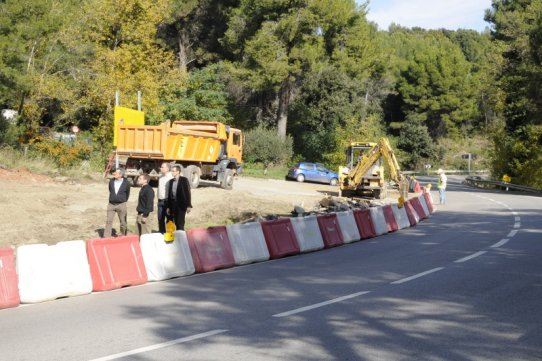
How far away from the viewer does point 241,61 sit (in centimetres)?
5381

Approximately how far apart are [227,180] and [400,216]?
12844mm

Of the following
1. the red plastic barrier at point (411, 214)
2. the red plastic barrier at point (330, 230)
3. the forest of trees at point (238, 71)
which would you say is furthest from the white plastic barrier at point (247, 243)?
the forest of trees at point (238, 71)

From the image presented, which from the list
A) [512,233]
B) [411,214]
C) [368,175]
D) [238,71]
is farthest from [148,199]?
[238,71]

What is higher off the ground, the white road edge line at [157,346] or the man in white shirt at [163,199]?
the man in white shirt at [163,199]

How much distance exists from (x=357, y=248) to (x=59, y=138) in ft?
81.7

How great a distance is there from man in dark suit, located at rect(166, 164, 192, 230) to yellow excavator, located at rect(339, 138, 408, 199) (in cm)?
1802

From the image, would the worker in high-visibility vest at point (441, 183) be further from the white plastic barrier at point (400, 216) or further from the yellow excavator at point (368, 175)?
the white plastic barrier at point (400, 216)

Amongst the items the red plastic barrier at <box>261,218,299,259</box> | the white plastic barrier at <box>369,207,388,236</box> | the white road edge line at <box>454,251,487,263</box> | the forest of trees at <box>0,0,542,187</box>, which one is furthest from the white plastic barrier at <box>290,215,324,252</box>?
the forest of trees at <box>0,0,542,187</box>

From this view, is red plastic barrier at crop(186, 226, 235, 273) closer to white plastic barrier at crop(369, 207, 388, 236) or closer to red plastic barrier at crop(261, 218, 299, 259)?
red plastic barrier at crop(261, 218, 299, 259)

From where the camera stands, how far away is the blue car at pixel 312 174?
48781mm

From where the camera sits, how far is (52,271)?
33.1 ft

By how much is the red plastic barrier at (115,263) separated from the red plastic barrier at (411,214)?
40.9 ft

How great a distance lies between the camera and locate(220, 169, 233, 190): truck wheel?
106 feet

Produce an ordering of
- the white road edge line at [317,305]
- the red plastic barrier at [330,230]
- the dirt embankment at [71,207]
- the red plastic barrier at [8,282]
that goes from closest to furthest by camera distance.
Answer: the white road edge line at [317,305] < the red plastic barrier at [8,282] < the red plastic barrier at [330,230] < the dirt embankment at [71,207]
